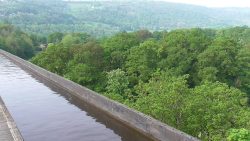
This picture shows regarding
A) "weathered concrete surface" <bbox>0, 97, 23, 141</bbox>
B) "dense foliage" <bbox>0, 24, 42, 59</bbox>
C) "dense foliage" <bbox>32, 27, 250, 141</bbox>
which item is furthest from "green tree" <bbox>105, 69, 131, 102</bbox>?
"dense foliage" <bbox>0, 24, 42, 59</bbox>

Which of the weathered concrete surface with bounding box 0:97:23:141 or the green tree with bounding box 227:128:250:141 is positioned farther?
the weathered concrete surface with bounding box 0:97:23:141

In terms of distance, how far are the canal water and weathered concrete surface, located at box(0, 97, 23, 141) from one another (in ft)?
4.13

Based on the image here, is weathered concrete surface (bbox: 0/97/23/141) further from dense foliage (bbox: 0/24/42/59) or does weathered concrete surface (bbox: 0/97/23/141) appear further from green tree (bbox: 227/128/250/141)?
dense foliage (bbox: 0/24/42/59)

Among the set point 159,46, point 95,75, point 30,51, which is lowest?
point 30,51

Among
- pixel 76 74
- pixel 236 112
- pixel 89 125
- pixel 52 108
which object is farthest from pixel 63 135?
pixel 76 74

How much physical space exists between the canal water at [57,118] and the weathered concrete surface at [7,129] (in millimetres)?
1260

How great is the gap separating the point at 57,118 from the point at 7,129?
534cm

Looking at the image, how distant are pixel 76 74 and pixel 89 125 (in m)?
30.1

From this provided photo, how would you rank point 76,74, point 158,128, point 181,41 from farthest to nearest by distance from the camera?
point 181,41 < point 76,74 < point 158,128

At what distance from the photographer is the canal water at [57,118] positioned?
65.2 feet

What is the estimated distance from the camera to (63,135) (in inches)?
788

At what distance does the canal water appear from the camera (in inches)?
782

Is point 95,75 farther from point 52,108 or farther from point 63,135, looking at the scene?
point 63,135

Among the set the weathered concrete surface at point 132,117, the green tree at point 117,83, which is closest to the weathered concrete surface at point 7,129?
the weathered concrete surface at point 132,117
